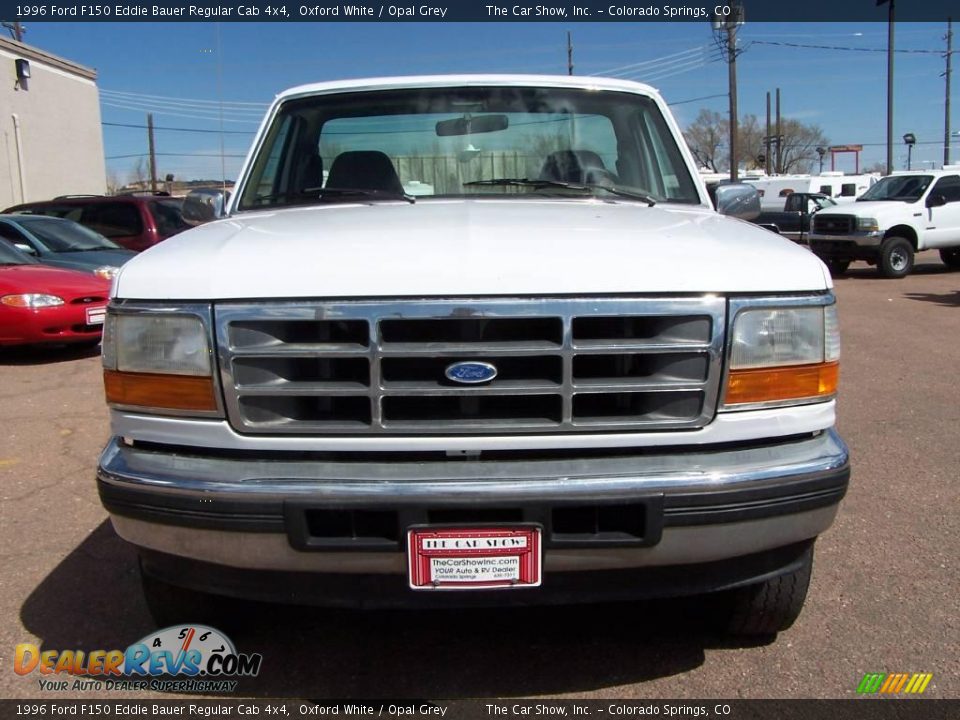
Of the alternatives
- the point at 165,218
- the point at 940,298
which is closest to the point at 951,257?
the point at 940,298

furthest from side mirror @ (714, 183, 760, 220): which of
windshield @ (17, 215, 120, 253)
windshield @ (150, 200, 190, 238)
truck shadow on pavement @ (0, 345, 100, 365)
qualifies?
windshield @ (150, 200, 190, 238)

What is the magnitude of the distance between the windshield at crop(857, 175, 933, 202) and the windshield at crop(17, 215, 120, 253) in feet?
44.7

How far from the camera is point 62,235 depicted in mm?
10320

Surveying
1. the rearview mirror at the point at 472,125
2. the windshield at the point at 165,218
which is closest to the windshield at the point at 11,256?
the windshield at the point at 165,218

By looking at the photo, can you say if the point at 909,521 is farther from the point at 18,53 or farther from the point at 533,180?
the point at 18,53

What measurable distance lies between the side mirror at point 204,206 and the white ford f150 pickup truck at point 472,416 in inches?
48.1

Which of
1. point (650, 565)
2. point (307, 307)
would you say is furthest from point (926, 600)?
point (307, 307)

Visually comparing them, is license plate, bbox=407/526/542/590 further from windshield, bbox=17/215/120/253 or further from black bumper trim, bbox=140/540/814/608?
windshield, bbox=17/215/120/253

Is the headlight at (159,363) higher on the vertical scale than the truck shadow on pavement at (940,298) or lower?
higher

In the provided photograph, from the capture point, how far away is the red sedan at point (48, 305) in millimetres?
7926

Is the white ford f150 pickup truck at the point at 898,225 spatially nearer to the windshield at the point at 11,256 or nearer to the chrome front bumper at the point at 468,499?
the windshield at the point at 11,256

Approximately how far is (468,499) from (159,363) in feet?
3.00

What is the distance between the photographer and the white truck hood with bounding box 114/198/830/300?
2.19 m

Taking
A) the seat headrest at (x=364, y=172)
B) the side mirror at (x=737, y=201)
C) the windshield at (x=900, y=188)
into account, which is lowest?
the side mirror at (x=737, y=201)
